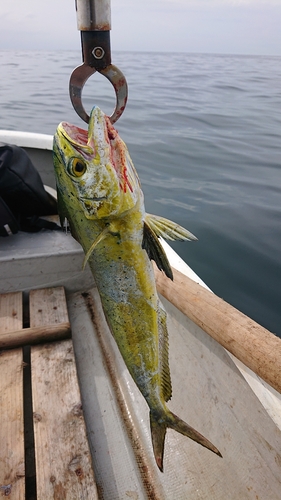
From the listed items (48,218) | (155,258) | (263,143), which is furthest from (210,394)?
Result: (263,143)

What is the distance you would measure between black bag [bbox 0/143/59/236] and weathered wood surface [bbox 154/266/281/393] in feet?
6.30

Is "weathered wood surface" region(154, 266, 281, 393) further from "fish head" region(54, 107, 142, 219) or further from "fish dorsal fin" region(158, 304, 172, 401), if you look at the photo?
"fish head" region(54, 107, 142, 219)

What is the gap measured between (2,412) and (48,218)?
8.64 ft

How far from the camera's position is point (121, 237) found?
75.5 inches

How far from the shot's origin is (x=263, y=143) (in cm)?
1123

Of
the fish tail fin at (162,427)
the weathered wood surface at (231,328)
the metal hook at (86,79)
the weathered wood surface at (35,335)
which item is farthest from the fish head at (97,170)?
the weathered wood surface at (35,335)

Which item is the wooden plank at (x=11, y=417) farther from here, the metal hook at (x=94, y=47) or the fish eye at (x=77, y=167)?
the metal hook at (x=94, y=47)

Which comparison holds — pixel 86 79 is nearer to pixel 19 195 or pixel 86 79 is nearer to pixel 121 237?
pixel 121 237

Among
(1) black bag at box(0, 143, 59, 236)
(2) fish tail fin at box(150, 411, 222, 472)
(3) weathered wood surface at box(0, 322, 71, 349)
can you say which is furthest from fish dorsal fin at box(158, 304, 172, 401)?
(1) black bag at box(0, 143, 59, 236)

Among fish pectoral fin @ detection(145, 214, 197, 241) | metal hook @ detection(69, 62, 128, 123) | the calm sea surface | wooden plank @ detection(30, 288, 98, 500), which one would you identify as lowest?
the calm sea surface

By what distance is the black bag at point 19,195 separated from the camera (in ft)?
12.9

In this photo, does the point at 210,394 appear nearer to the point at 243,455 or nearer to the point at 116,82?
the point at 243,455

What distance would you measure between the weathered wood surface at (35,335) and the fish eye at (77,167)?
6.47ft

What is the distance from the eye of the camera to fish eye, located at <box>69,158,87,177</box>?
1815 mm
